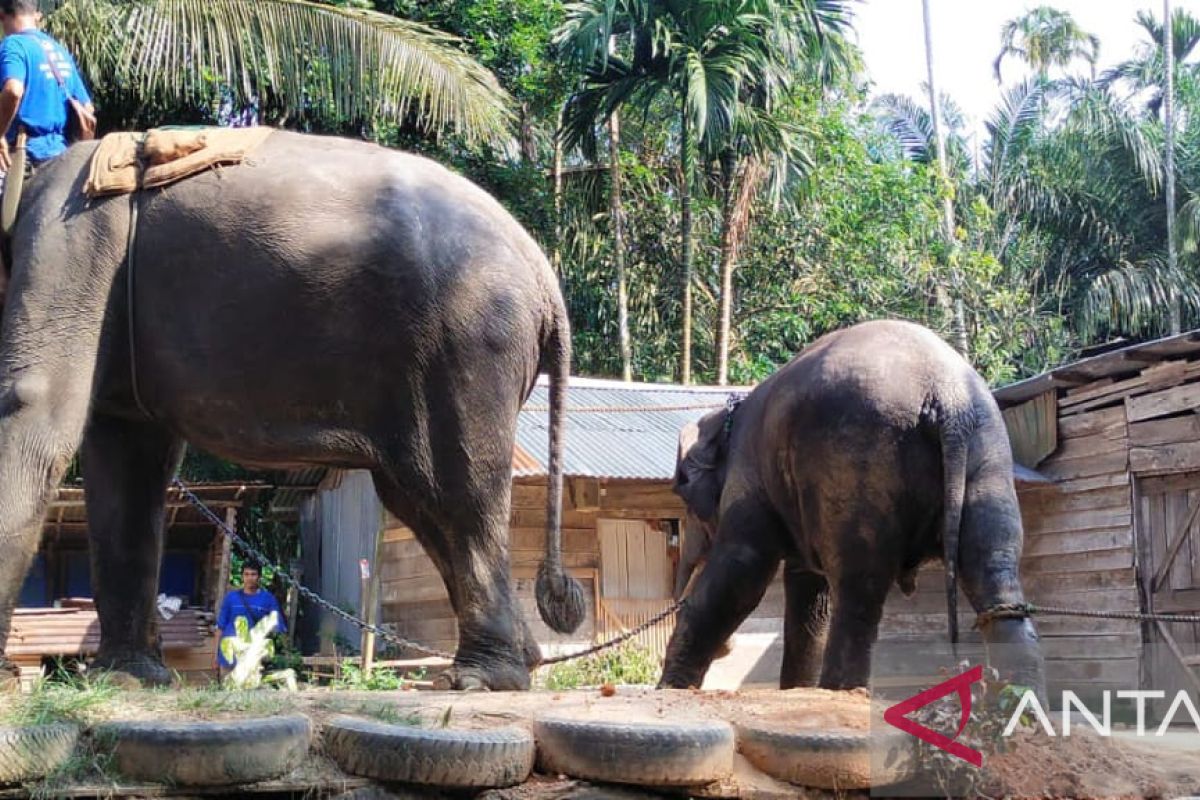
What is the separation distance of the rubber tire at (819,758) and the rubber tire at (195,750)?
1.62 m

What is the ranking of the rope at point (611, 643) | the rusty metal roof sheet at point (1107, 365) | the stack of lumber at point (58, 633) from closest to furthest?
the rope at point (611, 643), the rusty metal roof sheet at point (1107, 365), the stack of lumber at point (58, 633)

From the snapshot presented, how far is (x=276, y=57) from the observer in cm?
1544

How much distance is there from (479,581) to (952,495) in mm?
2502

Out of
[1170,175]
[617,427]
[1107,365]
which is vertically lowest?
[617,427]

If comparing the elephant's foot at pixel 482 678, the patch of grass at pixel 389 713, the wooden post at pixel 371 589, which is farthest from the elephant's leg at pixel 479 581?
the wooden post at pixel 371 589

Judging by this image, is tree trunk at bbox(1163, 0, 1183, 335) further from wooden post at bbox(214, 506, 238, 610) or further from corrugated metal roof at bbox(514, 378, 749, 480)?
wooden post at bbox(214, 506, 238, 610)

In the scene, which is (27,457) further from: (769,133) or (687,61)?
(769,133)

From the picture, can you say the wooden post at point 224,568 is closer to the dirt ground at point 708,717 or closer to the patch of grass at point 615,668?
the patch of grass at point 615,668

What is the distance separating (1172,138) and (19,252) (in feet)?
93.2

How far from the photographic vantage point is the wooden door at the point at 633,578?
49.9ft

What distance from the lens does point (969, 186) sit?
103 feet

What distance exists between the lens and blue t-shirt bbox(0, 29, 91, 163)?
602 cm

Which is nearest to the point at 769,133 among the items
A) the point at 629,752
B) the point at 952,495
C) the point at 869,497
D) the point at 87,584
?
the point at 87,584

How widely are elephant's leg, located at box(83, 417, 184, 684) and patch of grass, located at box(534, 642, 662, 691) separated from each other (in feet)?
22.5
